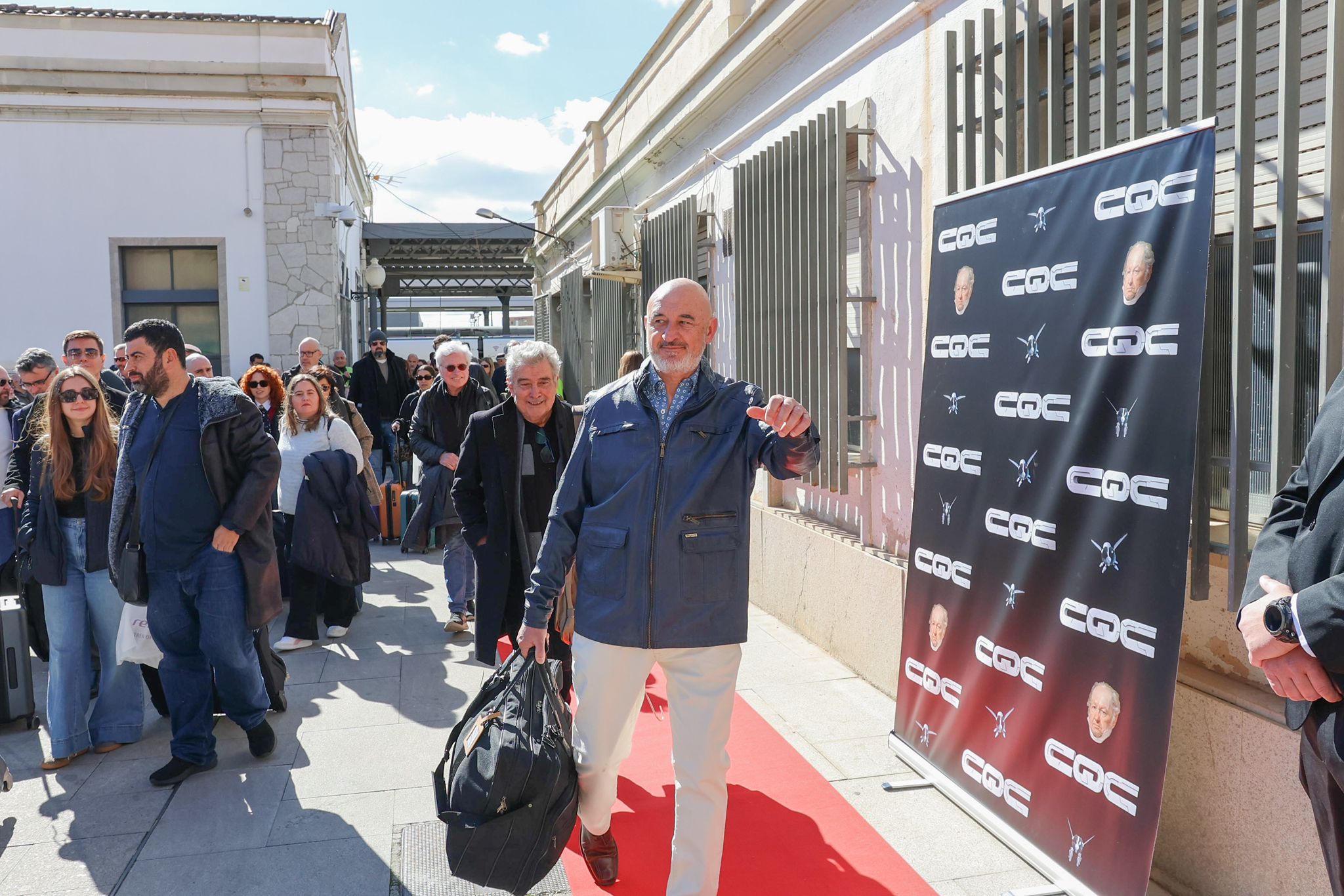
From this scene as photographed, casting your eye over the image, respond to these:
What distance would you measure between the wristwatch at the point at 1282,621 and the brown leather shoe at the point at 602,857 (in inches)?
83.7

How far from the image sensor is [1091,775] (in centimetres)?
301

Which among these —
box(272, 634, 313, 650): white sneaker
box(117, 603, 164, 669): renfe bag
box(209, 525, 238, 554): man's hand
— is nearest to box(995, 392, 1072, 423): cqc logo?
box(209, 525, 238, 554): man's hand

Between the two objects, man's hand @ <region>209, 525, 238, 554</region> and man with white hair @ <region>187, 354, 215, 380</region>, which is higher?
man with white hair @ <region>187, 354, 215, 380</region>

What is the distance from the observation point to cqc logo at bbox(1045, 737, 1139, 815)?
2.85m

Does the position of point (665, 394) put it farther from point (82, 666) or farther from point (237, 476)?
point (82, 666)

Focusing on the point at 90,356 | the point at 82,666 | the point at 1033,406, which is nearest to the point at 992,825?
the point at 1033,406

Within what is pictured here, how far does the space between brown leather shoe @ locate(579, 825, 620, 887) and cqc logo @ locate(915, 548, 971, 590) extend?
5.22 ft

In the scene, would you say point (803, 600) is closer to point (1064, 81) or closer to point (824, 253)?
point (824, 253)

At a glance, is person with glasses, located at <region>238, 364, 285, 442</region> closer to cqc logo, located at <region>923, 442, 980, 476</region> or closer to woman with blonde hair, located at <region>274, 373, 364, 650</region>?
woman with blonde hair, located at <region>274, 373, 364, 650</region>

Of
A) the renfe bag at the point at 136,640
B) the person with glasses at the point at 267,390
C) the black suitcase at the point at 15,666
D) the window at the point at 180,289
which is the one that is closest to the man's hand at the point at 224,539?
the renfe bag at the point at 136,640

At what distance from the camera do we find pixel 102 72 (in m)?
15.1

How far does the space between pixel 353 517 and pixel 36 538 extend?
205cm

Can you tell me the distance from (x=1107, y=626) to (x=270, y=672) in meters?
3.89

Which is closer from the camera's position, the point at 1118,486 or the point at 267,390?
the point at 1118,486
